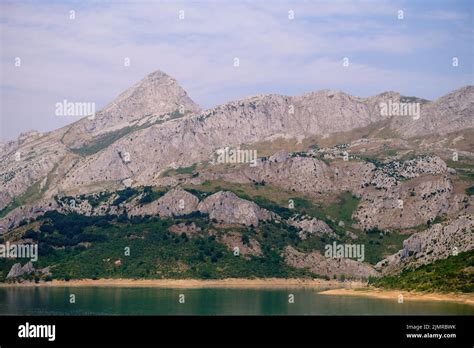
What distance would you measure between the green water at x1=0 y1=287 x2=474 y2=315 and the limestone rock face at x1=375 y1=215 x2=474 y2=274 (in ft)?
83.8

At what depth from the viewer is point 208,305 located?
134 m

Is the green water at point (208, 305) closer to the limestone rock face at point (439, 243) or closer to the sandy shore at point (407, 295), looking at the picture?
the sandy shore at point (407, 295)

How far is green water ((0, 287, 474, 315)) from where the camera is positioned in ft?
383

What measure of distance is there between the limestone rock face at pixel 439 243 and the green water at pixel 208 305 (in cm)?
2554

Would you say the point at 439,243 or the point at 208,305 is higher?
the point at 439,243

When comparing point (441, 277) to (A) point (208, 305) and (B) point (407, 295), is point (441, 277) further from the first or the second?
(A) point (208, 305)

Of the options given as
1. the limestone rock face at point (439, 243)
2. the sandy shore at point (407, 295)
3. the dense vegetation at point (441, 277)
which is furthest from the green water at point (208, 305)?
the limestone rock face at point (439, 243)

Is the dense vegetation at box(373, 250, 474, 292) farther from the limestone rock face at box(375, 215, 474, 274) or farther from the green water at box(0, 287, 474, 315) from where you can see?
the green water at box(0, 287, 474, 315)

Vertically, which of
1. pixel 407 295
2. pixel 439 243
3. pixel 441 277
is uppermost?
pixel 439 243

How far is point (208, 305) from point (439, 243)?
64.7 metres

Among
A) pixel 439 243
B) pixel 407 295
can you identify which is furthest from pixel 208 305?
pixel 439 243

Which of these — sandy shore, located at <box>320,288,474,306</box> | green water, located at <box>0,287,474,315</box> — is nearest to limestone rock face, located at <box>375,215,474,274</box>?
sandy shore, located at <box>320,288,474,306</box>
